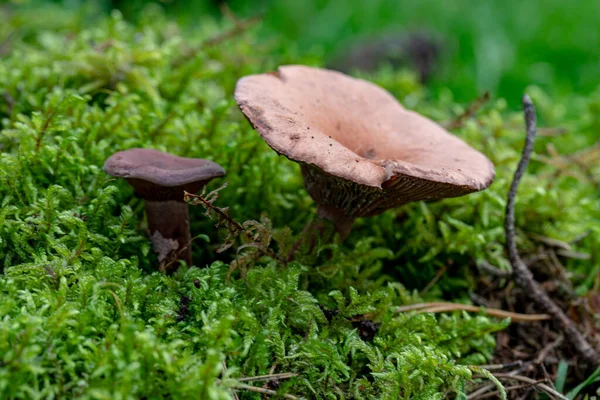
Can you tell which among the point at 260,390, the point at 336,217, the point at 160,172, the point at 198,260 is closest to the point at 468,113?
the point at 336,217

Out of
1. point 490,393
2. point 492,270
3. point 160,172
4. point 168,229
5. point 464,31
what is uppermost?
point 160,172

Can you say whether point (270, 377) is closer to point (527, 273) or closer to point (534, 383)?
point (534, 383)

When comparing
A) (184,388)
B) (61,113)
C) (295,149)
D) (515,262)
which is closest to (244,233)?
(295,149)

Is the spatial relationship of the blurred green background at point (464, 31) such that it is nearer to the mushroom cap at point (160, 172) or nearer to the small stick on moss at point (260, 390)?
the mushroom cap at point (160, 172)

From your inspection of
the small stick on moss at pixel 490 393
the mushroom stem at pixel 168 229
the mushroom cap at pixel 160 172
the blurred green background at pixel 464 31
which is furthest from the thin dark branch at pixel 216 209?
the blurred green background at pixel 464 31

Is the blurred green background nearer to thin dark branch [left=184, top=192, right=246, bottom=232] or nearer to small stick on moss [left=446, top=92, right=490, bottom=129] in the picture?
small stick on moss [left=446, top=92, right=490, bottom=129]

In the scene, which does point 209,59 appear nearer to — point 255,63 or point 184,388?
point 255,63
